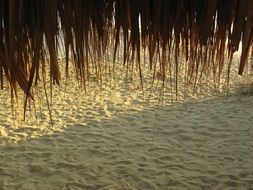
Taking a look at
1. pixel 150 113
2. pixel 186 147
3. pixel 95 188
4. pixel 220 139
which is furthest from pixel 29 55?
pixel 150 113

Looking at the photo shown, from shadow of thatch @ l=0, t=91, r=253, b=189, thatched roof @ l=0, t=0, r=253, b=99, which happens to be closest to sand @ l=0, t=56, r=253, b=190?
shadow of thatch @ l=0, t=91, r=253, b=189

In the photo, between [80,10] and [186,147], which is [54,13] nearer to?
[80,10]

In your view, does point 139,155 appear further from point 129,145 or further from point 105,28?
point 105,28

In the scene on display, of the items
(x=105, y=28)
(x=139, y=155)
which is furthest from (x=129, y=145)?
(x=105, y=28)

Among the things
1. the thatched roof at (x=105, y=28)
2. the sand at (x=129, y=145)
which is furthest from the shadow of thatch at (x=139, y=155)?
the thatched roof at (x=105, y=28)

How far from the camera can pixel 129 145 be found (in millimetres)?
3047

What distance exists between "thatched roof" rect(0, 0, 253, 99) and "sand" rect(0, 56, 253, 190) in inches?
58.9

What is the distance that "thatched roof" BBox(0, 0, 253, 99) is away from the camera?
2.89 feet

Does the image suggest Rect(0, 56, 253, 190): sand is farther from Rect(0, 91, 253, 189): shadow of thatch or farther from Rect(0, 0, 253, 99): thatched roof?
Rect(0, 0, 253, 99): thatched roof

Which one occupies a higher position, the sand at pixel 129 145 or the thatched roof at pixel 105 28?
the thatched roof at pixel 105 28

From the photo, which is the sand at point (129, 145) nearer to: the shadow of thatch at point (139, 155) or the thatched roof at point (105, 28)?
the shadow of thatch at point (139, 155)

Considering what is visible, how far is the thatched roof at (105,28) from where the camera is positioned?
0.88 m

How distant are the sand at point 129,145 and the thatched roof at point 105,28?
1497 mm

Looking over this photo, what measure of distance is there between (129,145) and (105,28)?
2.08 meters
